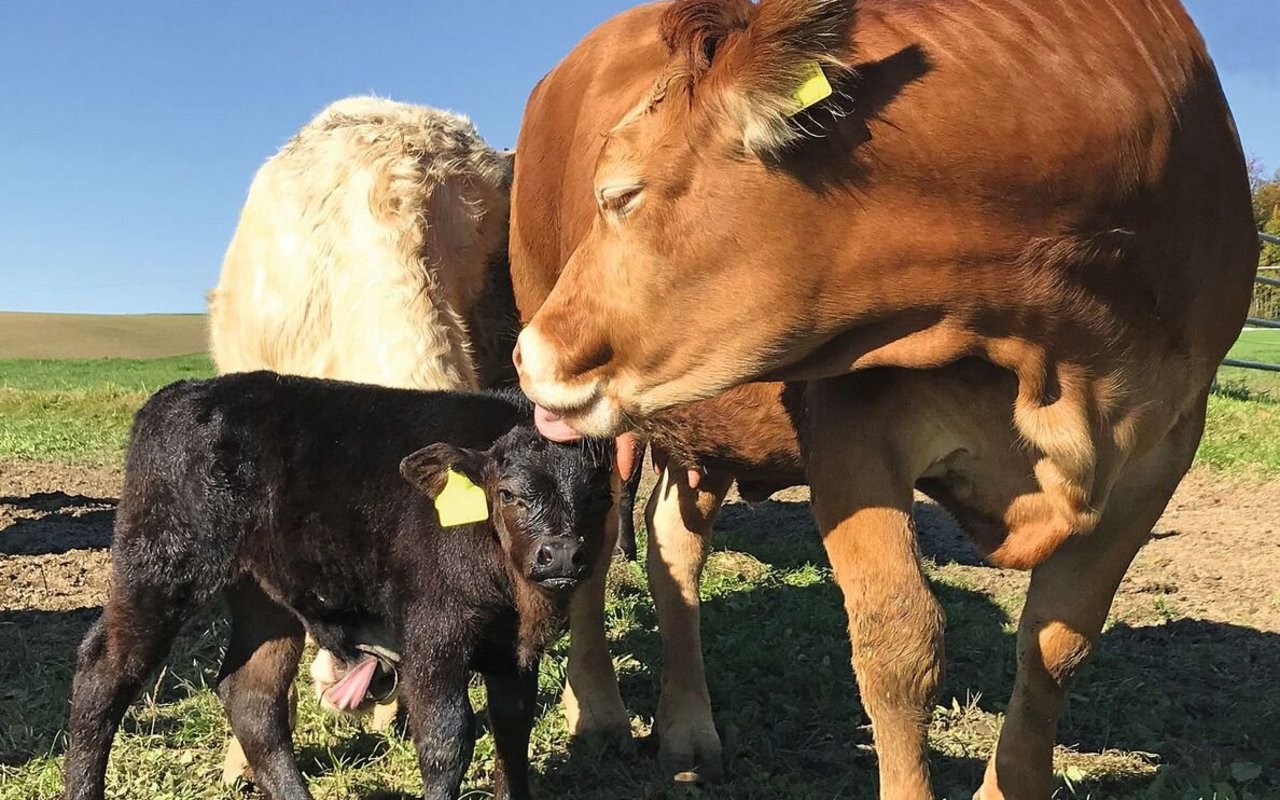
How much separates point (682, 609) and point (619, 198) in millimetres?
2152

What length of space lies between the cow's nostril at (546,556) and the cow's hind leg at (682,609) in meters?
1.30

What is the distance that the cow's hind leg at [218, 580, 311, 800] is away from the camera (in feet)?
10.9

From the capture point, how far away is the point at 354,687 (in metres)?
3.24

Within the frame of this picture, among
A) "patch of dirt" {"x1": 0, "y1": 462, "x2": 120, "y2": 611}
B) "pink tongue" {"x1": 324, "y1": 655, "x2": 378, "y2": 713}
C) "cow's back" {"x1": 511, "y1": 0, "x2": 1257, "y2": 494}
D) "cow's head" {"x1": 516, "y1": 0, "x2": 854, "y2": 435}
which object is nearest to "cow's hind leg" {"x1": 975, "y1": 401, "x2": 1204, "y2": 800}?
"cow's back" {"x1": 511, "y1": 0, "x2": 1257, "y2": 494}

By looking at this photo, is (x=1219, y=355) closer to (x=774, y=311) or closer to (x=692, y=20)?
(x=774, y=311)

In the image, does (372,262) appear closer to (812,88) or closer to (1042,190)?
(812,88)

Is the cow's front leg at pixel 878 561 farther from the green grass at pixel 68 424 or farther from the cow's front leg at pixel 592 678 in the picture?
the green grass at pixel 68 424

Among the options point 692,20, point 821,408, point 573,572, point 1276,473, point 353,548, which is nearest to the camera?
point 692,20

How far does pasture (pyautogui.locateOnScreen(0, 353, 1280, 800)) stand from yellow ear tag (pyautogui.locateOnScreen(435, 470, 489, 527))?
3.61 ft

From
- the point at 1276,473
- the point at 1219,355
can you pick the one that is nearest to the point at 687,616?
the point at 1219,355

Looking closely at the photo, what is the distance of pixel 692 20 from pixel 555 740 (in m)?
2.68

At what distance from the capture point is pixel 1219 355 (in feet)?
8.74

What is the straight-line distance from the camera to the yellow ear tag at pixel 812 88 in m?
2.07

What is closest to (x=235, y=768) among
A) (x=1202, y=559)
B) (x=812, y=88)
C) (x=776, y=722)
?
(x=776, y=722)
